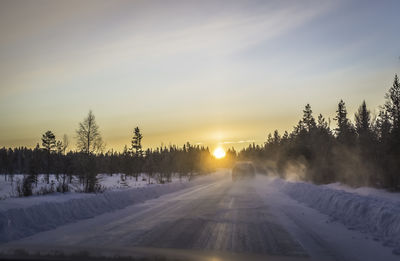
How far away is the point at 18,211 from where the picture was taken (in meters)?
10.3

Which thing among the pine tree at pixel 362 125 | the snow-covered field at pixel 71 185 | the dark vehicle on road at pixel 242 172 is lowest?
the snow-covered field at pixel 71 185

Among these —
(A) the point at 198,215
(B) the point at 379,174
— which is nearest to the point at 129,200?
(A) the point at 198,215

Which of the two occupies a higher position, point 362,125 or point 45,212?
point 362,125

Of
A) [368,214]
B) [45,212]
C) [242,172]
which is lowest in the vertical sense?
[368,214]

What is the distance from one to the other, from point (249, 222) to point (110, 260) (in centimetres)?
755

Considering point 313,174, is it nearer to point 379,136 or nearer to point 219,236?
point 379,136

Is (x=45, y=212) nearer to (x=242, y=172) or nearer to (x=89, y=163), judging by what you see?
(x=89, y=163)

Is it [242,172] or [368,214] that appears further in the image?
[242,172]

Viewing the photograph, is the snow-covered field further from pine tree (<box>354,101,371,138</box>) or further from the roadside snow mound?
pine tree (<box>354,101,371,138</box>)

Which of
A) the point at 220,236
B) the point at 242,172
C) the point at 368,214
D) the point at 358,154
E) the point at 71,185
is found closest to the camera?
the point at 220,236

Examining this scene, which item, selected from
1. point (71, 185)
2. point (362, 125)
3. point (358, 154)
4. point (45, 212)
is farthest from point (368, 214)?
point (71, 185)

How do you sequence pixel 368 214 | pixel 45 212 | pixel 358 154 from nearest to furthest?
pixel 368 214 < pixel 45 212 < pixel 358 154

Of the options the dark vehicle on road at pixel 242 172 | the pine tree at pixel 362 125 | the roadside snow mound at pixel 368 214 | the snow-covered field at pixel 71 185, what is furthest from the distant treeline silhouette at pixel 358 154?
the snow-covered field at pixel 71 185

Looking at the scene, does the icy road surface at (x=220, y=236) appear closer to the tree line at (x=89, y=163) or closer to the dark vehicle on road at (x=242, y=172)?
the tree line at (x=89, y=163)
